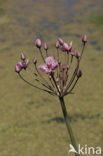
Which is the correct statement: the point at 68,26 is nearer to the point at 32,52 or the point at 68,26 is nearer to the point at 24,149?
the point at 32,52

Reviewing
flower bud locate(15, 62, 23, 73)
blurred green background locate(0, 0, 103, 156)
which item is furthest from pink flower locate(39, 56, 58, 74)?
blurred green background locate(0, 0, 103, 156)

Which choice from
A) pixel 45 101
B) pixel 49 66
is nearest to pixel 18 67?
pixel 49 66

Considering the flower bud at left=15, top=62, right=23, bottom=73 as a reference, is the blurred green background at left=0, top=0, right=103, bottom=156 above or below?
below

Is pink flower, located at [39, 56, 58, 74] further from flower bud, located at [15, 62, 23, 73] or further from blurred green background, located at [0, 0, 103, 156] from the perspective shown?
blurred green background, located at [0, 0, 103, 156]

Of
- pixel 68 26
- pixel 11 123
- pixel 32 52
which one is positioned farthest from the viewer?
pixel 68 26

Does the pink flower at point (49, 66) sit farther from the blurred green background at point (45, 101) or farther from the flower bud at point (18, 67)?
the blurred green background at point (45, 101)

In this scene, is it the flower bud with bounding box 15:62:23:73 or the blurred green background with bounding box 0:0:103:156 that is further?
the blurred green background with bounding box 0:0:103:156

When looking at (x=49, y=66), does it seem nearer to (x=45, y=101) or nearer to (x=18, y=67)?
(x=18, y=67)

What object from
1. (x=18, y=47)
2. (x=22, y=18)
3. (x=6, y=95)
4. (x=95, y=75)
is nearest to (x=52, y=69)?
(x=6, y=95)
